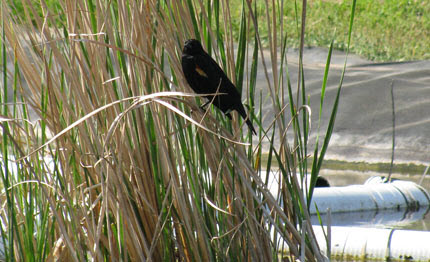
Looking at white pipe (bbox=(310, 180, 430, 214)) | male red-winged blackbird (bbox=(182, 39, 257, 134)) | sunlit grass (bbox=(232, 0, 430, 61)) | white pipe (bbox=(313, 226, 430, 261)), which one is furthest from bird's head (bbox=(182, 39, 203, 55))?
sunlit grass (bbox=(232, 0, 430, 61))

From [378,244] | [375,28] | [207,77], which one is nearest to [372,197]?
[378,244]

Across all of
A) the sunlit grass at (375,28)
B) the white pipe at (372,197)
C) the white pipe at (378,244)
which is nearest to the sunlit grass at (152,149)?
the white pipe at (378,244)

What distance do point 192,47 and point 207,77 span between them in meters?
0.09

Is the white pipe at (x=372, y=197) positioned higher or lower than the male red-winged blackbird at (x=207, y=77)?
lower

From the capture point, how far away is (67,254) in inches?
68.6

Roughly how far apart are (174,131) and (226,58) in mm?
261

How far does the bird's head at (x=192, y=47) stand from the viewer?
5.01ft

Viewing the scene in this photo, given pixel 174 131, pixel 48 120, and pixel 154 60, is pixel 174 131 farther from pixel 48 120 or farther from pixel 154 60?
pixel 48 120

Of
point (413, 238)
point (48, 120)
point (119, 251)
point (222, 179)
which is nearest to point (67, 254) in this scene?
point (119, 251)

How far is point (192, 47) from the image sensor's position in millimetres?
1530

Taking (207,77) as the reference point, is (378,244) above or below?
below

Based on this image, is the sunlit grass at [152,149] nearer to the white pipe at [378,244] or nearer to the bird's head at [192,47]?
the bird's head at [192,47]

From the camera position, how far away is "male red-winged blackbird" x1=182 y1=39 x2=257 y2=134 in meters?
1.53

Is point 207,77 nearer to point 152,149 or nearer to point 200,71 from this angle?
point 200,71
